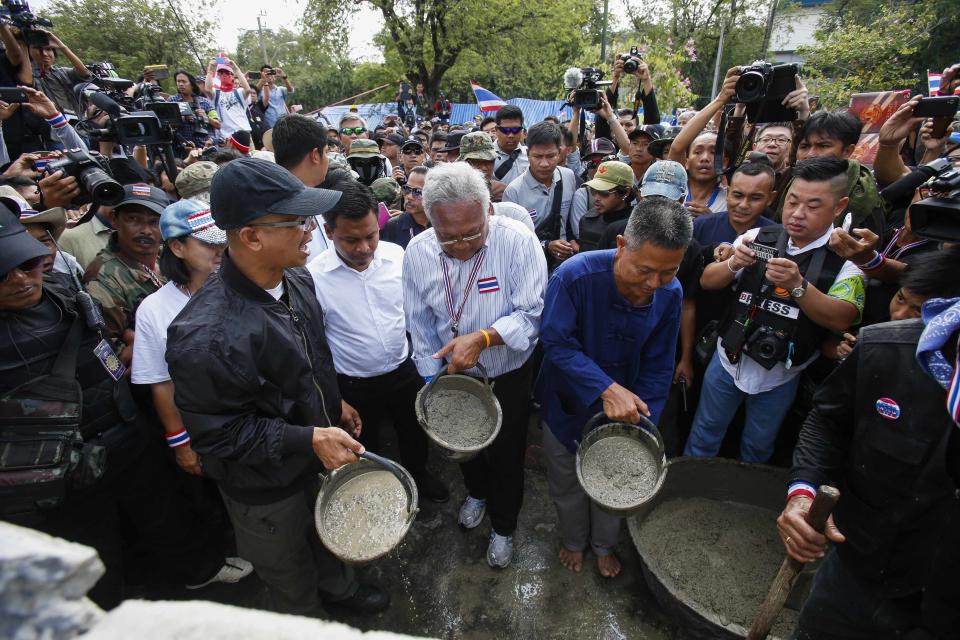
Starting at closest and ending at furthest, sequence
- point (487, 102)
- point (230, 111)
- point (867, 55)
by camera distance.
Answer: point (230, 111)
point (867, 55)
point (487, 102)

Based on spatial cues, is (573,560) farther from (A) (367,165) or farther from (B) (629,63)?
(B) (629,63)

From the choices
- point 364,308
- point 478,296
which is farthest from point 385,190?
point 478,296

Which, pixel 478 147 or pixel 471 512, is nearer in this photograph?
pixel 471 512

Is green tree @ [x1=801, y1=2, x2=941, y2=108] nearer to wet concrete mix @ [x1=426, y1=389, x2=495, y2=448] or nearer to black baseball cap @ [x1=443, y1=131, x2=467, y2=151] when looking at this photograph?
black baseball cap @ [x1=443, y1=131, x2=467, y2=151]

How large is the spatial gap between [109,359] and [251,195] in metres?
1.32

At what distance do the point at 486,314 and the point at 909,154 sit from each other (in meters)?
5.61

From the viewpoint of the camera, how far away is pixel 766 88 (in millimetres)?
3963

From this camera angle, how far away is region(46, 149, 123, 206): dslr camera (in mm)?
2750

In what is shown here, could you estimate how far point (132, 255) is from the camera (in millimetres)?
2865

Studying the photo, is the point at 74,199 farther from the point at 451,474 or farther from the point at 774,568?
the point at 774,568

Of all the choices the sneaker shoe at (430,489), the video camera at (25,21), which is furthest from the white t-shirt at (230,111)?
the sneaker shoe at (430,489)

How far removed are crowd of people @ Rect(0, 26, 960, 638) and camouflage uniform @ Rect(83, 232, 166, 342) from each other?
0.01 metres

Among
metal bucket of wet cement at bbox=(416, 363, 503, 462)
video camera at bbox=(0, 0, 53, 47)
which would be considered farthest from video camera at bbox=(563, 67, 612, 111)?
video camera at bbox=(0, 0, 53, 47)

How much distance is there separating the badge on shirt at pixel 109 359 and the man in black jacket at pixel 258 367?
2.38 feet
